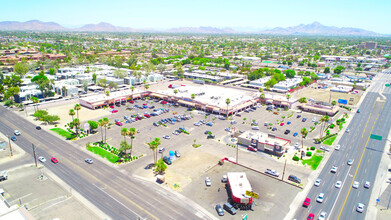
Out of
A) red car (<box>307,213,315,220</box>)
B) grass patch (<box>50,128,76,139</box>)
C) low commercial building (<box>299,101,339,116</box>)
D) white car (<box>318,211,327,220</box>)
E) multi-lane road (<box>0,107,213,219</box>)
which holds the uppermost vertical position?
low commercial building (<box>299,101,339,116</box>)

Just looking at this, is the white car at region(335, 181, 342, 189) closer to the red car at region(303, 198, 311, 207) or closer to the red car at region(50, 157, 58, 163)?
Result: the red car at region(303, 198, 311, 207)

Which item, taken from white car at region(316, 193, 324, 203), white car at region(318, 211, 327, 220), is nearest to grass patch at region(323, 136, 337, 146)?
white car at region(316, 193, 324, 203)

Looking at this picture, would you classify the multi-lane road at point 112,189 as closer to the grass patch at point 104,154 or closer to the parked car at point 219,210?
the parked car at point 219,210

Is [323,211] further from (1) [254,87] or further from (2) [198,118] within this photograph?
(1) [254,87]

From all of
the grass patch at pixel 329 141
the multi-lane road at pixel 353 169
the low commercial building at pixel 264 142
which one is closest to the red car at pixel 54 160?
the low commercial building at pixel 264 142

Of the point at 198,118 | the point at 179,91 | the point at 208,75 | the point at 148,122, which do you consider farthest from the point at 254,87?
the point at 148,122

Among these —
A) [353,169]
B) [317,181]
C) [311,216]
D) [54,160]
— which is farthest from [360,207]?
[54,160]
